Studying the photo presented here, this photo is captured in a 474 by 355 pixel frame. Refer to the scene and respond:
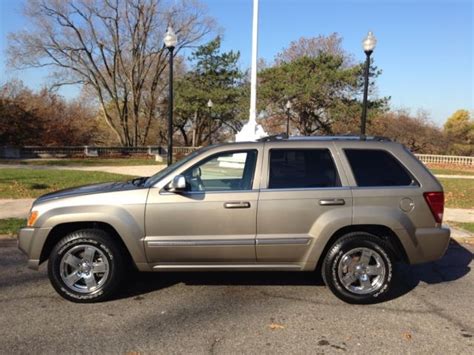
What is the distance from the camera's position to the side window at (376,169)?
4.48 m

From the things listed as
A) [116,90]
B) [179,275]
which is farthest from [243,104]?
[179,275]

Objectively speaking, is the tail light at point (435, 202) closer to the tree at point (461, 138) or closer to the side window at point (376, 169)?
the side window at point (376, 169)

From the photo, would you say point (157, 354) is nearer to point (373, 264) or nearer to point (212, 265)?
point (212, 265)

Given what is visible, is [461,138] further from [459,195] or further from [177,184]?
[177,184]

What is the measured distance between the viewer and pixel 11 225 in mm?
7551

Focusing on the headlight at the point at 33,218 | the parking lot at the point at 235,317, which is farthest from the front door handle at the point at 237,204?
the headlight at the point at 33,218

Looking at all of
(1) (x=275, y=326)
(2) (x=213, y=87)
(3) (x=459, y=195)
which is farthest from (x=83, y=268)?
(2) (x=213, y=87)

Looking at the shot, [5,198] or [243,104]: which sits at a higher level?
[243,104]

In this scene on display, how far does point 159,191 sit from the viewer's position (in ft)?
14.3

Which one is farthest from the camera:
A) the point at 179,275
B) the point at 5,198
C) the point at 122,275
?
the point at 5,198

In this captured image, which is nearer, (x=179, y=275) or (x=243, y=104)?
(x=179, y=275)

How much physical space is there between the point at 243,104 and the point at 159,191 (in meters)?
34.4

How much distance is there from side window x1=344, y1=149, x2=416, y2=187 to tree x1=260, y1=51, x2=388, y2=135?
3047 centimetres

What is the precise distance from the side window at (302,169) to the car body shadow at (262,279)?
4.20 ft
